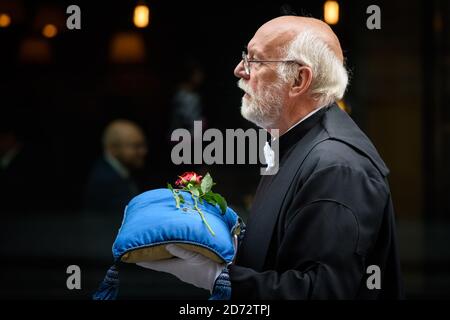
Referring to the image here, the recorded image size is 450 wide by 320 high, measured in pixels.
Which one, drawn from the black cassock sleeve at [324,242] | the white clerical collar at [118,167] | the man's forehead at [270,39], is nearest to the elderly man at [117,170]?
the white clerical collar at [118,167]

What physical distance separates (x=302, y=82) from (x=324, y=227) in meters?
0.53

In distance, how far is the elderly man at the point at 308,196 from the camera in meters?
2.40

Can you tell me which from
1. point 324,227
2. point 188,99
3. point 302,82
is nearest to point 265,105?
point 302,82

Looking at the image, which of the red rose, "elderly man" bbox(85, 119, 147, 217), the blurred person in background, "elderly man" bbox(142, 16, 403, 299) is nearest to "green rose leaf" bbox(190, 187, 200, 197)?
the red rose

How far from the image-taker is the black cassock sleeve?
238 centimetres

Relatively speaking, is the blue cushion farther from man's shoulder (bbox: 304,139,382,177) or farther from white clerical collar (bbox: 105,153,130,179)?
white clerical collar (bbox: 105,153,130,179)

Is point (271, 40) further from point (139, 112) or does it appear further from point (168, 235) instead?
point (139, 112)

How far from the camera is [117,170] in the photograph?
6.67 meters

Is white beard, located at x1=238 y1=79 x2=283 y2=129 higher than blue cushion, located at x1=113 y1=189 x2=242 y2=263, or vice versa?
white beard, located at x1=238 y1=79 x2=283 y2=129

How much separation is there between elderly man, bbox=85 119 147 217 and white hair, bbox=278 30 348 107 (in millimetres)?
4070

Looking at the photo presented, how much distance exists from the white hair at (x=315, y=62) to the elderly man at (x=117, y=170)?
4070 mm

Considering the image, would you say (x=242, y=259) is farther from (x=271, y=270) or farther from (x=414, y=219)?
(x=414, y=219)

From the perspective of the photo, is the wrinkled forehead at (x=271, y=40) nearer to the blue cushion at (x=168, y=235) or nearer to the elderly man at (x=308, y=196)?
the elderly man at (x=308, y=196)
